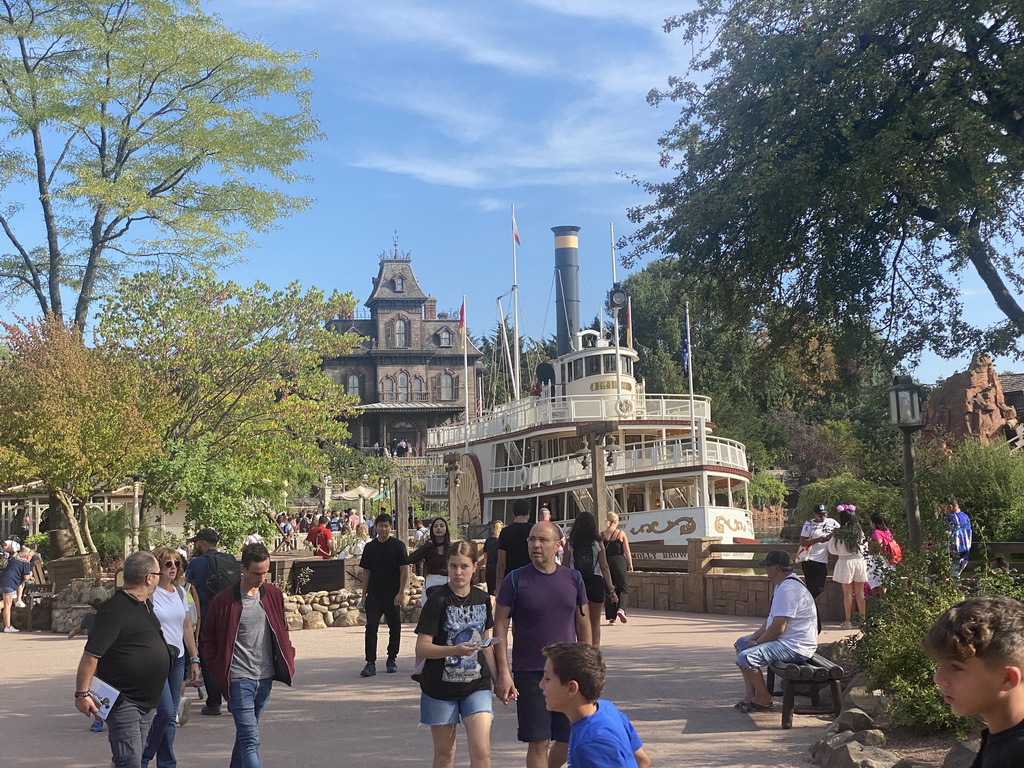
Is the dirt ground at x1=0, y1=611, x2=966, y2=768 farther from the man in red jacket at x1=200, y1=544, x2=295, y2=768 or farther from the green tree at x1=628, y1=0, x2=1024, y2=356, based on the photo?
the green tree at x1=628, y1=0, x2=1024, y2=356

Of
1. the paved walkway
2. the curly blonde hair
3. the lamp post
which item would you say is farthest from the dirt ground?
the lamp post

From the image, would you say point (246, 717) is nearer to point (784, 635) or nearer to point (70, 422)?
point (784, 635)

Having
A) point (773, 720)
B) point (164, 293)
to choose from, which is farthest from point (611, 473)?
point (773, 720)

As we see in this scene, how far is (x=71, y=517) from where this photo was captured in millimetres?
19859

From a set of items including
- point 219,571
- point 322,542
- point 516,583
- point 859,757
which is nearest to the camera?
point 516,583

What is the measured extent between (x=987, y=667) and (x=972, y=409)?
3540cm

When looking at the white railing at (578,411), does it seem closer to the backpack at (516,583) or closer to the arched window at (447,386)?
the backpack at (516,583)

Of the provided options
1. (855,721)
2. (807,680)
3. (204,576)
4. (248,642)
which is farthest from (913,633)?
(204,576)

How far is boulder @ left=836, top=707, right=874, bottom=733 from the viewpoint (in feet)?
22.8

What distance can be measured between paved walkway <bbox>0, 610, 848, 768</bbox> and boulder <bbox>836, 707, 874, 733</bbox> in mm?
303

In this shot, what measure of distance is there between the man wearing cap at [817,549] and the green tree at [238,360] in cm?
1295

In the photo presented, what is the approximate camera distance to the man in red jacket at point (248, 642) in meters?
6.03

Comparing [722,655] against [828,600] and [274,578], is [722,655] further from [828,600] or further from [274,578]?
[274,578]

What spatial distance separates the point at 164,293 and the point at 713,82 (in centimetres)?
1731
